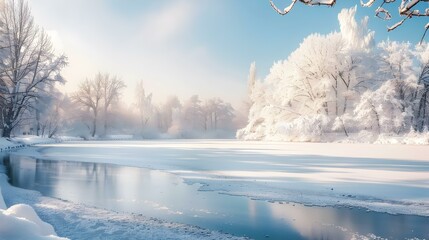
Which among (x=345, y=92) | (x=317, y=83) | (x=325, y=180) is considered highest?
(x=317, y=83)

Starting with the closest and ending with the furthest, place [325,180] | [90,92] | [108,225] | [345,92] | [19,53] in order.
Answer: [108,225], [325,180], [19,53], [345,92], [90,92]

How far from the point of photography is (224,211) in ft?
25.7

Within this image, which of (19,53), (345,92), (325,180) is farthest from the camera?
(345,92)

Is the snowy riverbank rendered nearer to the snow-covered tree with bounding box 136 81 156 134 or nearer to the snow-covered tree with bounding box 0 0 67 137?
the snow-covered tree with bounding box 0 0 67 137

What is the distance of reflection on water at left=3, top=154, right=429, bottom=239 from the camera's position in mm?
6414

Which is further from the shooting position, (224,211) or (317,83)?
(317,83)

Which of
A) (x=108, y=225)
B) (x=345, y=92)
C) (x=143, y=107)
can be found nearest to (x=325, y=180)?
(x=108, y=225)

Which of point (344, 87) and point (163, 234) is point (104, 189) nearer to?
point (163, 234)

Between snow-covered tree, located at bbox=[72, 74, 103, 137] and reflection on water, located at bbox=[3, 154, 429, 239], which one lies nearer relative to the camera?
reflection on water, located at bbox=[3, 154, 429, 239]

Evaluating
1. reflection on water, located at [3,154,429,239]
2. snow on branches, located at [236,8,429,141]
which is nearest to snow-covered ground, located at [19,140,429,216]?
reflection on water, located at [3,154,429,239]

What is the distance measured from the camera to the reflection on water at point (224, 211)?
6414 millimetres

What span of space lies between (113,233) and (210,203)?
10.2ft

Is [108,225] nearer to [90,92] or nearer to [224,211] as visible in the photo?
[224,211]

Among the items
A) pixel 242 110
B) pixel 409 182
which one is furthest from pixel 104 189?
pixel 242 110
